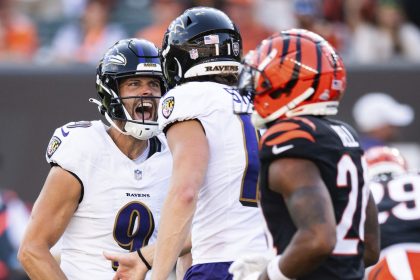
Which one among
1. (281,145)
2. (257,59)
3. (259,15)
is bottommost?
(281,145)

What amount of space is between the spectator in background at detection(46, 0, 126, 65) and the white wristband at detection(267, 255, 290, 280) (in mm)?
7313

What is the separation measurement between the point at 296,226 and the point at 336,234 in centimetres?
14

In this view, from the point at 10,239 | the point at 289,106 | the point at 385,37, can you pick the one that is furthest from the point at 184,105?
the point at 385,37

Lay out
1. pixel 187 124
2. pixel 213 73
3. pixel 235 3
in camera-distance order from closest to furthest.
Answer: pixel 187 124 → pixel 213 73 → pixel 235 3

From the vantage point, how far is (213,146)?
169 inches

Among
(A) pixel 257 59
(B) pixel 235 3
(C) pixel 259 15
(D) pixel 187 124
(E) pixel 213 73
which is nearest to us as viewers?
(A) pixel 257 59


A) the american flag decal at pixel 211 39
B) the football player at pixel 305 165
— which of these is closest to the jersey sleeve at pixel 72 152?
the american flag decal at pixel 211 39

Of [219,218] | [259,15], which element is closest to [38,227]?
[219,218]

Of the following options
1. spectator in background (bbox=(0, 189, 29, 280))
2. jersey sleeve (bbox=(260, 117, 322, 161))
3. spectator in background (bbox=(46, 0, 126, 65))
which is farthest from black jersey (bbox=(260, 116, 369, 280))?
spectator in background (bbox=(46, 0, 126, 65))

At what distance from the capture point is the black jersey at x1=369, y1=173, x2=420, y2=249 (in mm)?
5449

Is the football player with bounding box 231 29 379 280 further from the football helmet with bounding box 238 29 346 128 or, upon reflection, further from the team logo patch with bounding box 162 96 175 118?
the team logo patch with bounding box 162 96 175 118

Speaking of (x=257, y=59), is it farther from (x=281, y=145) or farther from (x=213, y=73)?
(x=213, y=73)

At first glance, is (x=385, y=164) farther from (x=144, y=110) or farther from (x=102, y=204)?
(x=102, y=204)

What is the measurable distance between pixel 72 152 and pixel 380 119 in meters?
5.34
